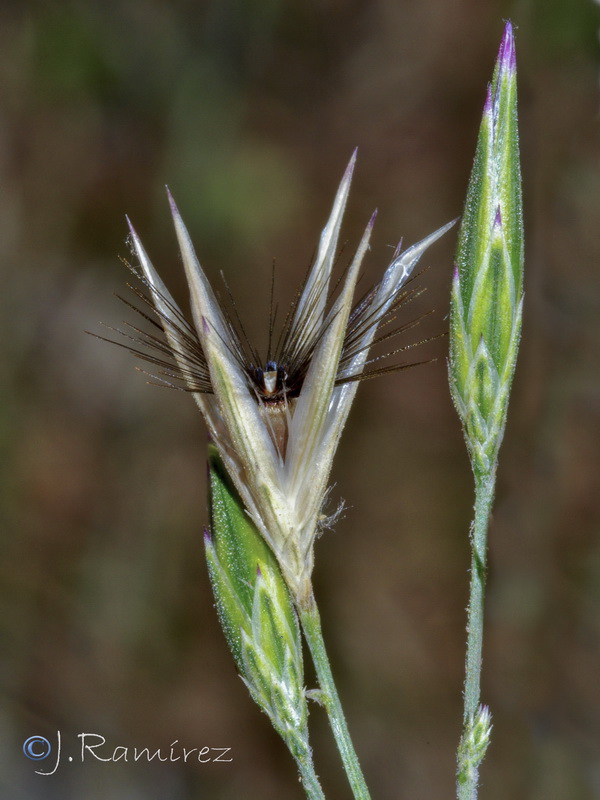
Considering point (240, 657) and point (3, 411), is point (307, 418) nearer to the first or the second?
point (240, 657)

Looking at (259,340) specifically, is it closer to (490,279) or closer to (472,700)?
(490,279)

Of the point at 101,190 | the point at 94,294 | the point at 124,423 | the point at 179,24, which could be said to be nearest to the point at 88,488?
the point at 124,423

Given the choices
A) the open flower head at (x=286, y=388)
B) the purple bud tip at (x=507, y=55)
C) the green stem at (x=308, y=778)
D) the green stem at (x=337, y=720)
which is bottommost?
the green stem at (x=308, y=778)

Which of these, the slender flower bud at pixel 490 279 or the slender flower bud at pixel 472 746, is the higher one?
the slender flower bud at pixel 490 279

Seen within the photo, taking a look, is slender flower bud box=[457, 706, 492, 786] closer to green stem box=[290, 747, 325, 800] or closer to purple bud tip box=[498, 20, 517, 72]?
green stem box=[290, 747, 325, 800]

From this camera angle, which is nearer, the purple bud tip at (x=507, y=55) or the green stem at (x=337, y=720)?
the green stem at (x=337, y=720)

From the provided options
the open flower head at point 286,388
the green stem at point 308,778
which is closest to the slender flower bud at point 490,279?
the open flower head at point 286,388

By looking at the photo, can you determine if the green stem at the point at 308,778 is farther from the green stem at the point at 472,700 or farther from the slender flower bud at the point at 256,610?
the green stem at the point at 472,700

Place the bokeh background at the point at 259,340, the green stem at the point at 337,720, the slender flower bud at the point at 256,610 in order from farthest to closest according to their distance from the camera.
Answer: the bokeh background at the point at 259,340 → the slender flower bud at the point at 256,610 → the green stem at the point at 337,720
